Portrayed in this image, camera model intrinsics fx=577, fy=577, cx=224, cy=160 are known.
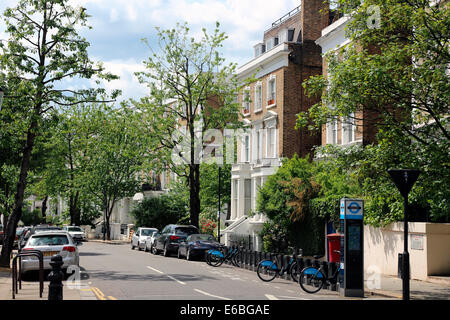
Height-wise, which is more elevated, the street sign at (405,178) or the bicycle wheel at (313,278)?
the street sign at (405,178)

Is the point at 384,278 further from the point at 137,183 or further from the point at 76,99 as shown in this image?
→ the point at 137,183

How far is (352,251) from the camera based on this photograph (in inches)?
637

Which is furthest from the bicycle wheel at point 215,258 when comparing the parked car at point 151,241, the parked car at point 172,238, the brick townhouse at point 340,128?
the parked car at point 151,241

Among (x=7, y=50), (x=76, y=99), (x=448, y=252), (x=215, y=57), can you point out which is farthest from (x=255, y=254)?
(x=215, y=57)

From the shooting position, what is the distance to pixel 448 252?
64.2 feet

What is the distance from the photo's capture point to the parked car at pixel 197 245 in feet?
96.2

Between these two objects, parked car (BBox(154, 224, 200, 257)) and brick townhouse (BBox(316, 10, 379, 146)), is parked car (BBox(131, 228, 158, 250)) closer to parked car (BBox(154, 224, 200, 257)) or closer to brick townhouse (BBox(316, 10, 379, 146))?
parked car (BBox(154, 224, 200, 257))

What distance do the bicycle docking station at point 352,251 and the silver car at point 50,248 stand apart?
29.1ft

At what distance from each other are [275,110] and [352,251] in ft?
77.6

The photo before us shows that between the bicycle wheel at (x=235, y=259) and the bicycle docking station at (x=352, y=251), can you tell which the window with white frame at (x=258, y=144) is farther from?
the bicycle docking station at (x=352, y=251)

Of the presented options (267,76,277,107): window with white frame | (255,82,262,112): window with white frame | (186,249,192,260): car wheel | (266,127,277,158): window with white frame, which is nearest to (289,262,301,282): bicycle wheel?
(186,249,192,260): car wheel

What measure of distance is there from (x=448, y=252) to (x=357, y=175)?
5.31 metres

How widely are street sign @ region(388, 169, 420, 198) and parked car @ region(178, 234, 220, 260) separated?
16.1m

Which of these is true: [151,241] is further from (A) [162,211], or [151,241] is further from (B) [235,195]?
(A) [162,211]
